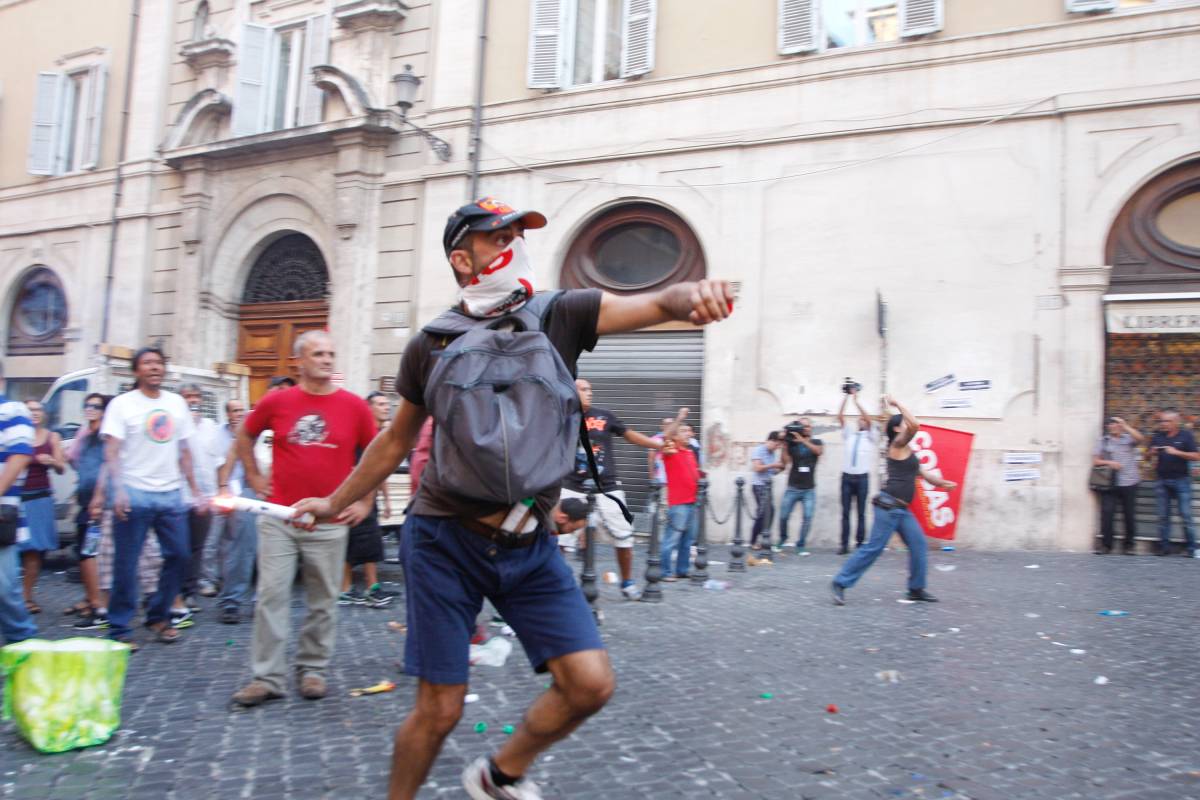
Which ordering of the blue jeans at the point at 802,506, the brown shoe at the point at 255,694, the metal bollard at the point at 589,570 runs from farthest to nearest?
the blue jeans at the point at 802,506 → the metal bollard at the point at 589,570 → the brown shoe at the point at 255,694

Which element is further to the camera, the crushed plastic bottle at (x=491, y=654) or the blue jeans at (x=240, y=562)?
the blue jeans at (x=240, y=562)

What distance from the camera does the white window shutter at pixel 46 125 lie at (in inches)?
771

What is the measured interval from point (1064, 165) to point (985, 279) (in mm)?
1640

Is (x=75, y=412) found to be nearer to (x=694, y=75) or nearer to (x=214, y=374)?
(x=214, y=374)

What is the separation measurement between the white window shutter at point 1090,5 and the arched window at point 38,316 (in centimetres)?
1885

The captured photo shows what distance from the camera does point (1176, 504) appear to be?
35.3 feet

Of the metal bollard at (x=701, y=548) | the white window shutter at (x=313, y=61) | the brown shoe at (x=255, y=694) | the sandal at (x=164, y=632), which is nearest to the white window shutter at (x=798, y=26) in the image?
the metal bollard at (x=701, y=548)

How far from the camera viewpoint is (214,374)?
10.3 metres

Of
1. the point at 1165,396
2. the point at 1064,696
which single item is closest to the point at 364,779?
the point at 1064,696

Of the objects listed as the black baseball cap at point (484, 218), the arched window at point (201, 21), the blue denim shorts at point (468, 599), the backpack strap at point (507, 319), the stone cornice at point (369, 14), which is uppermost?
the arched window at point (201, 21)

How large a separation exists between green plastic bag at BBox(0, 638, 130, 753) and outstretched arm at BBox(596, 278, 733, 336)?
277 centimetres

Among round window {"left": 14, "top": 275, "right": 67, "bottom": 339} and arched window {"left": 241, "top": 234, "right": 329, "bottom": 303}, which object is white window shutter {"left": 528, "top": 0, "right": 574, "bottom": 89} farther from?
round window {"left": 14, "top": 275, "right": 67, "bottom": 339}

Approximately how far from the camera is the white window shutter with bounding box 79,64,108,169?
18984 millimetres

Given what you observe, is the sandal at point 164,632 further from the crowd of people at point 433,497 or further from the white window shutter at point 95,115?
the white window shutter at point 95,115
